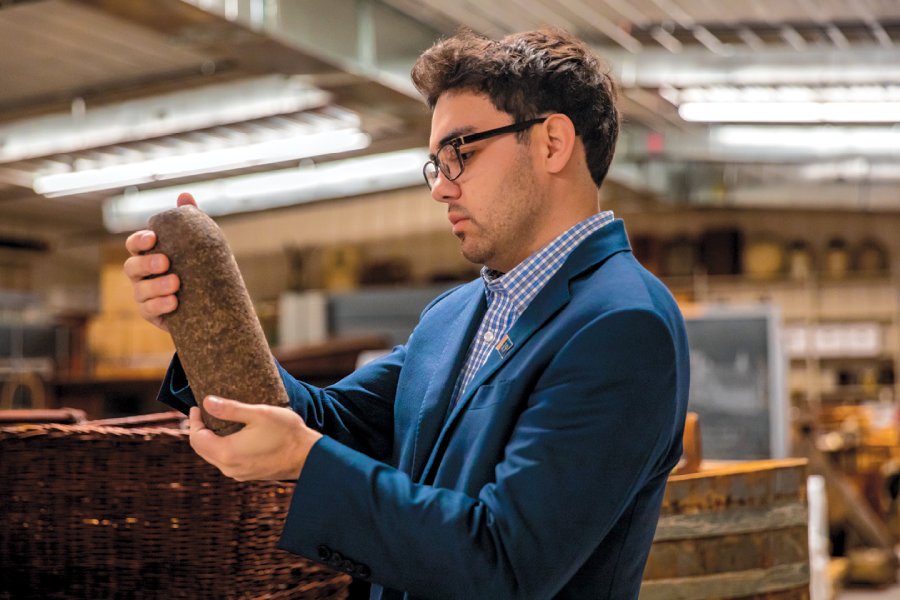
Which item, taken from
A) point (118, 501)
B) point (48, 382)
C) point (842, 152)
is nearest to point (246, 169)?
point (48, 382)

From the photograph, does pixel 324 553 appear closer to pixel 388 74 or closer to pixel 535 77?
pixel 535 77

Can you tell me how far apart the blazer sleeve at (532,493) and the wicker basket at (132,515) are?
1.41 feet

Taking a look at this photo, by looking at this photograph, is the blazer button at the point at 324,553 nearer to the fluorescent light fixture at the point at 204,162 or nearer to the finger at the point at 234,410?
the finger at the point at 234,410

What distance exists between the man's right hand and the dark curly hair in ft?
1.40

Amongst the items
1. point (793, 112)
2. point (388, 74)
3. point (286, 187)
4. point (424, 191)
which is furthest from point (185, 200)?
point (424, 191)

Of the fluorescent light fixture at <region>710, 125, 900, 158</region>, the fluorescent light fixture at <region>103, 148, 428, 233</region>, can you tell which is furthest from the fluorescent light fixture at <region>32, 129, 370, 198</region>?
the fluorescent light fixture at <region>710, 125, 900, 158</region>

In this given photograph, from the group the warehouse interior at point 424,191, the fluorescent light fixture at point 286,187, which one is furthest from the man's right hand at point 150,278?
the fluorescent light fixture at point 286,187

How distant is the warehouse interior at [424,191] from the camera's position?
5094mm

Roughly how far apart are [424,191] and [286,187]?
11.0ft

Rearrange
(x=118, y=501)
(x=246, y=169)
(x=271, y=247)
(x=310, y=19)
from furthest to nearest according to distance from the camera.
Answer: (x=271, y=247), (x=246, y=169), (x=310, y=19), (x=118, y=501)

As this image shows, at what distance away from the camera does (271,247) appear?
45.3ft

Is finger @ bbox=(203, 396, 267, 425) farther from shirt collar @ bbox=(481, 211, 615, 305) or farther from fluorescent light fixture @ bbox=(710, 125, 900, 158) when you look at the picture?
fluorescent light fixture @ bbox=(710, 125, 900, 158)

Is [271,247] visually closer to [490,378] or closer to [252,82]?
[252,82]

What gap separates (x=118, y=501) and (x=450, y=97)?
0.81 m
